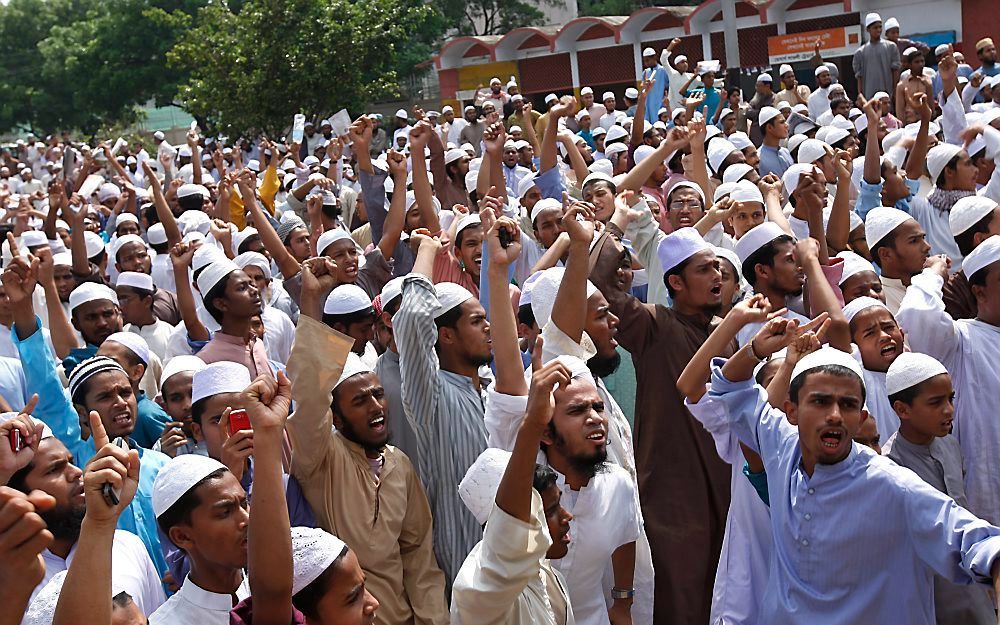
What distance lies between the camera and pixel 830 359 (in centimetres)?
353

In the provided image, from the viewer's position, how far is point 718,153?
916 cm

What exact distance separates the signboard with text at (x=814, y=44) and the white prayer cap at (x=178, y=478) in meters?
18.2

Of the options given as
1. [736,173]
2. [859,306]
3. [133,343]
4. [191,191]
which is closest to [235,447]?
[133,343]

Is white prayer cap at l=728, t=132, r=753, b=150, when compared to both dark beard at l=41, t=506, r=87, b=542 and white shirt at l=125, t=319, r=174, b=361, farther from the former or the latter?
dark beard at l=41, t=506, r=87, b=542

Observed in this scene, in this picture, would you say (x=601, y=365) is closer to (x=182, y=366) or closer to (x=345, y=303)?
(x=345, y=303)

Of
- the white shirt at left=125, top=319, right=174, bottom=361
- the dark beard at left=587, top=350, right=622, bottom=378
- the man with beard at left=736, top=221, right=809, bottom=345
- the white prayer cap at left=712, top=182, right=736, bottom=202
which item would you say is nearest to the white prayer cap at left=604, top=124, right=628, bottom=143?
the white prayer cap at left=712, top=182, right=736, bottom=202

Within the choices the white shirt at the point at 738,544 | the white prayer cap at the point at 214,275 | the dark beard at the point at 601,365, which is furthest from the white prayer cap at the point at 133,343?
the white shirt at the point at 738,544

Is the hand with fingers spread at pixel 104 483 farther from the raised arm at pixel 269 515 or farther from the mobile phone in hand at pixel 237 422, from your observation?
the mobile phone in hand at pixel 237 422

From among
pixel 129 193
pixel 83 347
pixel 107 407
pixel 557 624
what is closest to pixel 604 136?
pixel 129 193

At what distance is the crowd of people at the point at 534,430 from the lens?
9.72ft

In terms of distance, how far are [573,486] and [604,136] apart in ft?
32.2

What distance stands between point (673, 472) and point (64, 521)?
2233 millimetres

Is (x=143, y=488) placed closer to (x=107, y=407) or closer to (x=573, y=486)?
(x=107, y=407)

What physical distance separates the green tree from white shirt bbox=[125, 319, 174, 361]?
13908 mm
